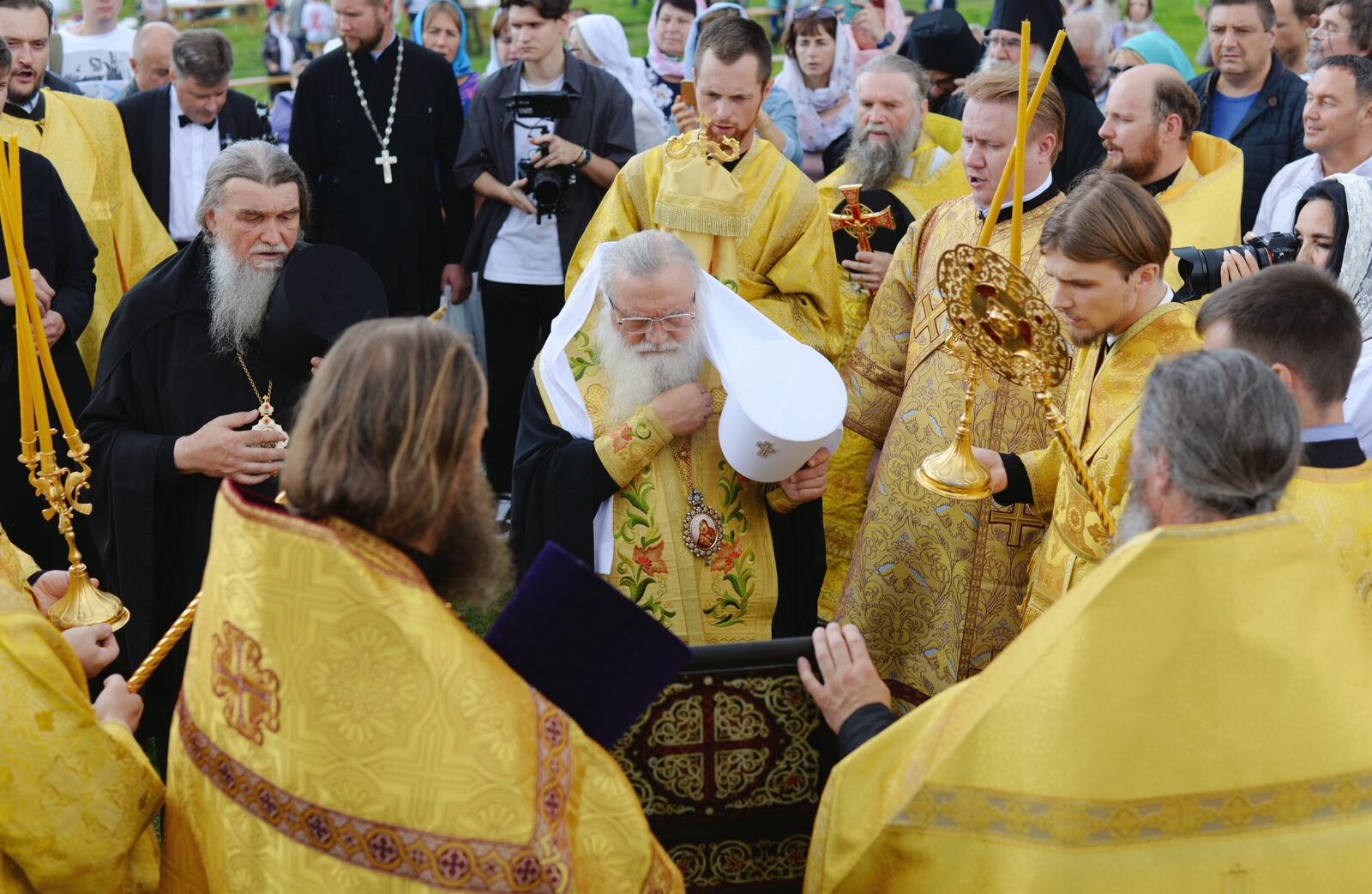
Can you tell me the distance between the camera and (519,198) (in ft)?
21.2

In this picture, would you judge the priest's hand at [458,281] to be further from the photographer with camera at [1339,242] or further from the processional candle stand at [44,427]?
the photographer with camera at [1339,242]

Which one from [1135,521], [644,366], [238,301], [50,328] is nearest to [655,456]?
[644,366]

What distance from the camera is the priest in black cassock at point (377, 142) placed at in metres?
6.76

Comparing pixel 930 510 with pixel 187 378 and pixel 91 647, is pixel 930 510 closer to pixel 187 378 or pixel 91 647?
pixel 187 378

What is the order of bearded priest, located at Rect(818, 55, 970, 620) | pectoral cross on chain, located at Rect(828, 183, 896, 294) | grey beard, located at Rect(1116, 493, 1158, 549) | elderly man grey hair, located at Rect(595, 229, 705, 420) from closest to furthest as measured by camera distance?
grey beard, located at Rect(1116, 493, 1158, 549) → elderly man grey hair, located at Rect(595, 229, 705, 420) → pectoral cross on chain, located at Rect(828, 183, 896, 294) → bearded priest, located at Rect(818, 55, 970, 620)

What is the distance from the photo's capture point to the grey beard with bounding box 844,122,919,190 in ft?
19.4

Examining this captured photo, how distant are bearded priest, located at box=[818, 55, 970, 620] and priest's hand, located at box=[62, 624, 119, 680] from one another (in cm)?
286

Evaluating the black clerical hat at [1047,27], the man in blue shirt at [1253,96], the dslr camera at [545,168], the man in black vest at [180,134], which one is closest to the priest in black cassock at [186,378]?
the dslr camera at [545,168]

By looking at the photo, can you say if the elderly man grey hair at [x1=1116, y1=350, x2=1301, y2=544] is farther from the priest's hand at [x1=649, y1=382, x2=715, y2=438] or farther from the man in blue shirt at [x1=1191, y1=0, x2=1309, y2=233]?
the man in blue shirt at [x1=1191, y1=0, x2=1309, y2=233]

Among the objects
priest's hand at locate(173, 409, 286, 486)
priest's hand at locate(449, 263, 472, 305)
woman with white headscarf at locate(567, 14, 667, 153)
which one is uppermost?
woman with white headscarf at locate(567, 14, 667, 153)

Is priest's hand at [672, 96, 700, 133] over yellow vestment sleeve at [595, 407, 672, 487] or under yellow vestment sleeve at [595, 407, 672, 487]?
over

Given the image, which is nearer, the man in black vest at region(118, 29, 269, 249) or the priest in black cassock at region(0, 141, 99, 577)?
the priest in black cassock at region(0, 141, 99, 577)

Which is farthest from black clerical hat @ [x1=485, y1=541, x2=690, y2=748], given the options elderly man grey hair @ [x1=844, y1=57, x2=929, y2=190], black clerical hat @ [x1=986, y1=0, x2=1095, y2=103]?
black clerical hat @ [x1=986, y1=0, x2=1095, y2=103]

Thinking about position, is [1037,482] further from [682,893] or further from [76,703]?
[76,703]
